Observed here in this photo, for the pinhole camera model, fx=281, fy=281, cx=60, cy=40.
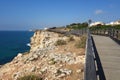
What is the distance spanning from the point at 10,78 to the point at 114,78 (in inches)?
244

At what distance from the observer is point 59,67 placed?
12961 millimetres

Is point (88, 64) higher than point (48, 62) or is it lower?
higher

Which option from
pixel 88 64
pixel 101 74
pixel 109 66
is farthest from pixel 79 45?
pixel 88 64

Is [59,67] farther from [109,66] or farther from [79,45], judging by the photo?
→ [79,45]

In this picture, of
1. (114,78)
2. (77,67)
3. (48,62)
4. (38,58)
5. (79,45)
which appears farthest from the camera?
(79,45)

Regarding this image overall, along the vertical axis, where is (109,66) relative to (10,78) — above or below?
above

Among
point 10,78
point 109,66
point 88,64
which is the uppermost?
point 88,64

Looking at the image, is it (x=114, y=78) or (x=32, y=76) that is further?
(x=32, y=76)

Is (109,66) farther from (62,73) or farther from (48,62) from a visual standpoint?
(48,62)

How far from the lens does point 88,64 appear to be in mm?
5875

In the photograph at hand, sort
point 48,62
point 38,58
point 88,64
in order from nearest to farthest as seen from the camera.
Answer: point 88,64 → point 48,62 → point 38,58

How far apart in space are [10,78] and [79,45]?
23.3 feet

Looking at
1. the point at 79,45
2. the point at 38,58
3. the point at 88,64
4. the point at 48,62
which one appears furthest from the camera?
the point at 79,45

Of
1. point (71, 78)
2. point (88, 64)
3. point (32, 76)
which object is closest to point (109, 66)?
point (71, 78)
